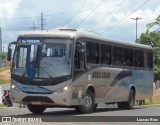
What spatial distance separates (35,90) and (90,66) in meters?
3.02

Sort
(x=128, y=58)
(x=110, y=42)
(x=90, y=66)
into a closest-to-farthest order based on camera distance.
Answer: (x=90, y=66) → (x=110, y=42) → (x=128, y=58)

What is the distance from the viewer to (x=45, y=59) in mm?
20547

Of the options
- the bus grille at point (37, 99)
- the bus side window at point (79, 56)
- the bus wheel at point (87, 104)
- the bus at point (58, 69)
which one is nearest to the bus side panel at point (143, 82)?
the bus at point (58, 69)

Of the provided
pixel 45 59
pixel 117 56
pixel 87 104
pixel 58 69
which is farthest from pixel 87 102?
pixel 117 56

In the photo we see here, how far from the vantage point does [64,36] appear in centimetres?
2084

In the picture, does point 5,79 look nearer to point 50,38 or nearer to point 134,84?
point 134,84

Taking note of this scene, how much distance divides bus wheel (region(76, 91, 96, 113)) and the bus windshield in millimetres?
2042

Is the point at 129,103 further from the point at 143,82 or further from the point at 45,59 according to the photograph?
the point at 45,59

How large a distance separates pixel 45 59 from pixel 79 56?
1.40m

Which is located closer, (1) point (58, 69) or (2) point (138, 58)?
(1) point (58, 69)

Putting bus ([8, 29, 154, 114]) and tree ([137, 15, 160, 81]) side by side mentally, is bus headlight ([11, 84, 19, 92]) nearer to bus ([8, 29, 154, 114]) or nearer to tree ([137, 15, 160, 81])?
bus ([8, 29, 154, 114])

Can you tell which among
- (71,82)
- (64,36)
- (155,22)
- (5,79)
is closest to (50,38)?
(64,36)

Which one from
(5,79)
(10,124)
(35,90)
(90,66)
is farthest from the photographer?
(5,79)

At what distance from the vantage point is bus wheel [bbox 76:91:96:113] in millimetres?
21837
